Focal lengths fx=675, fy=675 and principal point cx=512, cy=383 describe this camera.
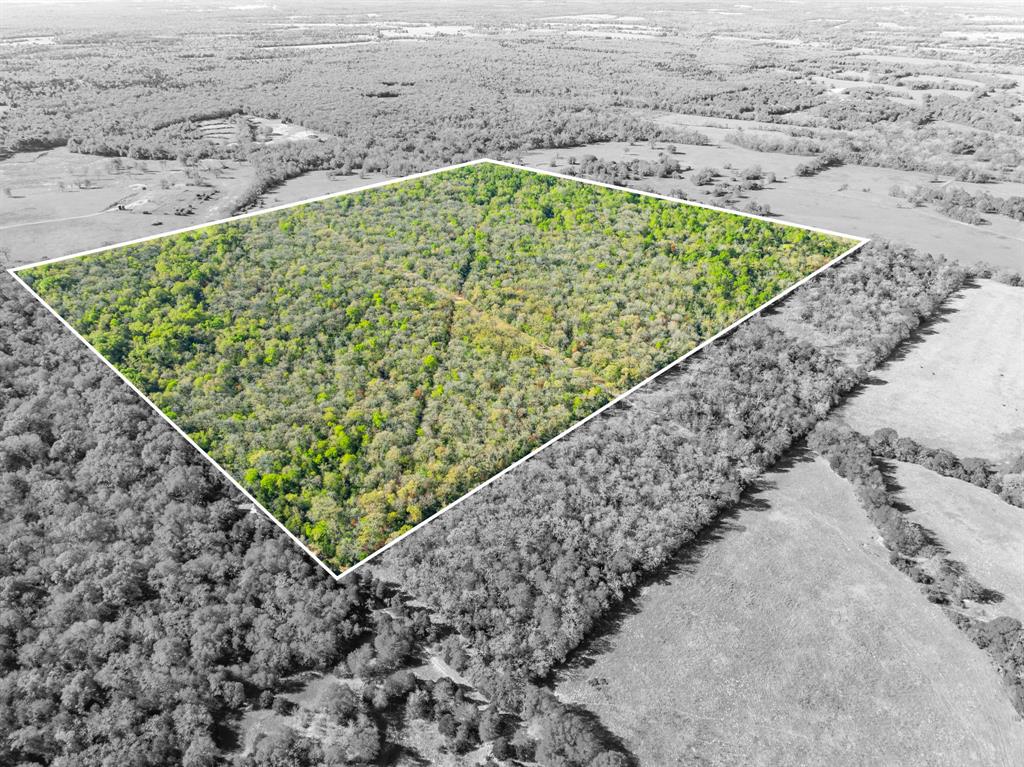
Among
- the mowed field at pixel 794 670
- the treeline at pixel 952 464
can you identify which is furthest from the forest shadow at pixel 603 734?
the treeline at pixel 952 464

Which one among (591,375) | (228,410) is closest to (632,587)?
(591,375)

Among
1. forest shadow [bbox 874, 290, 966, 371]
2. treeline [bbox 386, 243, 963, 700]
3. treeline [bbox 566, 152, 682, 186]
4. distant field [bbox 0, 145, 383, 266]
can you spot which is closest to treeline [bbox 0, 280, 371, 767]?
treeline [bbox 386, 243, 963, 700]

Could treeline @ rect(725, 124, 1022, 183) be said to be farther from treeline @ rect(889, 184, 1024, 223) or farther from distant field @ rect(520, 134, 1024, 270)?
treeline @ rect(889, 184, 1024, 223)

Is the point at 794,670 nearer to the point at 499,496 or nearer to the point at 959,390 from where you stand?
the point at 499,496

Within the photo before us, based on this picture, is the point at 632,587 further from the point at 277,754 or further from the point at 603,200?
the point at 603,200

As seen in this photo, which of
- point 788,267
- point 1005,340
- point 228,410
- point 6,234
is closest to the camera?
point 228,410

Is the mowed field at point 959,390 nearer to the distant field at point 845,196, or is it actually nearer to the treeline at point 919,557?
the treeline at point 919,557
